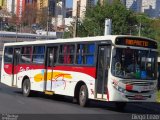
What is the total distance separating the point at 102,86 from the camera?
2003 centimetres

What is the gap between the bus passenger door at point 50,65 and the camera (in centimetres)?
2405

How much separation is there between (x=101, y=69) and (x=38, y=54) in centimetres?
620

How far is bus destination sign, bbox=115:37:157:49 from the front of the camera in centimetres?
1977

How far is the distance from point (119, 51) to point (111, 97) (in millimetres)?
1743

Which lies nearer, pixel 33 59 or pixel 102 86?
pixel 102 86

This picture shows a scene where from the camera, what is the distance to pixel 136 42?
2008 centimetres

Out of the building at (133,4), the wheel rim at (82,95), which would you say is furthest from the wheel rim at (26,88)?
the building at (133,4)

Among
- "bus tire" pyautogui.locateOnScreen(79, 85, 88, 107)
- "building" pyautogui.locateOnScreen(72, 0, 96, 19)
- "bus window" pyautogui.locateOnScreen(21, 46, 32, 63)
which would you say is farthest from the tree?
"bus tire" pyautogui.locateOnScreen(79, 85, 88, 107)

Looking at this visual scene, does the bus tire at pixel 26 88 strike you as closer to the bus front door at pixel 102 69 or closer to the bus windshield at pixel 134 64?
the bus front door at pixel 102 69

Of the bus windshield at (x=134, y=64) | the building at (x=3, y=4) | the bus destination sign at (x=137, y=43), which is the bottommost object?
the bus windshield at (x=134, y=64)

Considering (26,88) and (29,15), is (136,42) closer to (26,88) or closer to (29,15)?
(26,88)

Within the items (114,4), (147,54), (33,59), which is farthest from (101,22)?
(147,54)

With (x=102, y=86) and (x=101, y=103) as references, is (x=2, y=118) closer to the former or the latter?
(x=102, y=86)

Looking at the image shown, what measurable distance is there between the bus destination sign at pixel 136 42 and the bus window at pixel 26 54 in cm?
791
